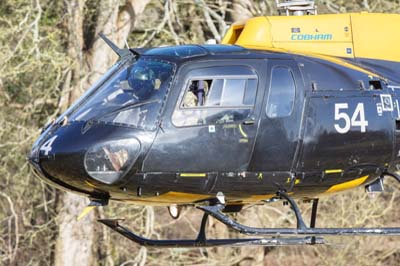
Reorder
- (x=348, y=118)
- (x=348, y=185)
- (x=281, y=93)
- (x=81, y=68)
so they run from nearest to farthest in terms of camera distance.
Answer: (x=281, y=93), (x=348, y=118), (x=348, y=185), (x=81, y=68)

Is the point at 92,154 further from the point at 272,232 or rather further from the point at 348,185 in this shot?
the point at 348,185

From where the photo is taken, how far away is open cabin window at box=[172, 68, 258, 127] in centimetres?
805

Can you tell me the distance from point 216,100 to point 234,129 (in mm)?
247

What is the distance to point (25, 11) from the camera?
16.2 meters

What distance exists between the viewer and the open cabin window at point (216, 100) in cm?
805

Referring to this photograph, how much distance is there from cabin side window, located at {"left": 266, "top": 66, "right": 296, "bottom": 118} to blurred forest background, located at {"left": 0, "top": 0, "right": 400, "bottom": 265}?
7314 mm

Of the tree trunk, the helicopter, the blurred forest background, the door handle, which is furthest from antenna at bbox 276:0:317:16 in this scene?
the tree trunk

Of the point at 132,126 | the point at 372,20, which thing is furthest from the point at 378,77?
the point at 132,126

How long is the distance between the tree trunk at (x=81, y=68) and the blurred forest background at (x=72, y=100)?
0.01 metres

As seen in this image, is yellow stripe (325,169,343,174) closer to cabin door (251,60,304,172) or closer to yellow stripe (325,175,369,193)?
yellow stripe (325,175,369,193)

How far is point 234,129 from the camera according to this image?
8.13m

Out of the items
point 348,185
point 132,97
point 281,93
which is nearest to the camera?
point 132,97

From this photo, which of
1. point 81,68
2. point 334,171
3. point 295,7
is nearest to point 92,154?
point 334,171

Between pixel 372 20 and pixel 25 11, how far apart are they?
7928 mm
